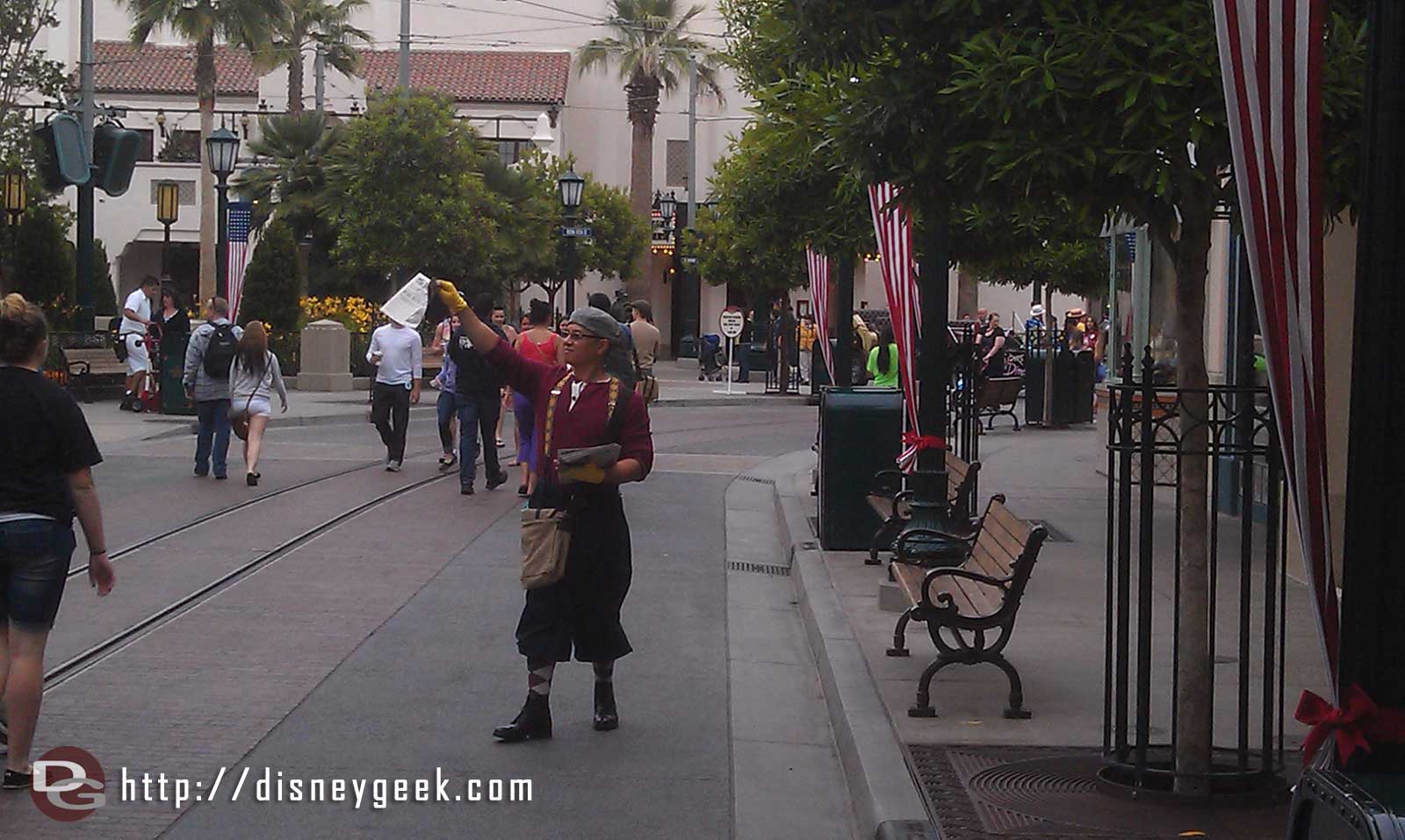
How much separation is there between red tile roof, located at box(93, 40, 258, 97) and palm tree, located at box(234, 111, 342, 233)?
12348 millimetres

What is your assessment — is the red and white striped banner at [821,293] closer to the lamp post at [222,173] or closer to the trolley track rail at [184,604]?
the trolley track rail at [184,604]

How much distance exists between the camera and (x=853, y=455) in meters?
12.7

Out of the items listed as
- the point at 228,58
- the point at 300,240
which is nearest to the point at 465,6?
the point at 228,58

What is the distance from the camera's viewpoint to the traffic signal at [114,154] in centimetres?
1658

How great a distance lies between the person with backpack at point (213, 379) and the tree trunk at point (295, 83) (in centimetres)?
3170

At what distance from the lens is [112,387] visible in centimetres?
2770

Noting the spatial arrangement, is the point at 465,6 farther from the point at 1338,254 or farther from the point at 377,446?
the point at 1338,254

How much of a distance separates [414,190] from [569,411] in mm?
30566

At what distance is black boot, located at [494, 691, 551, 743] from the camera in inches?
291

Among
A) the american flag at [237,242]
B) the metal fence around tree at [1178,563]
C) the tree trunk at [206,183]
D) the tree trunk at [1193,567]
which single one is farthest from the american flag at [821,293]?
the tree trunk at [206,183]

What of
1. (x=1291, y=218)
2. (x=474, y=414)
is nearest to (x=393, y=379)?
(x=474, y=414)

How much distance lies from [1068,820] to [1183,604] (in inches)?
35.5

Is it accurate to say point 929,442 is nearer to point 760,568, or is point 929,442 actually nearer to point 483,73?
point 760,568

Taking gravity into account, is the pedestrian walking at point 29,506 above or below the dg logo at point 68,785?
above
